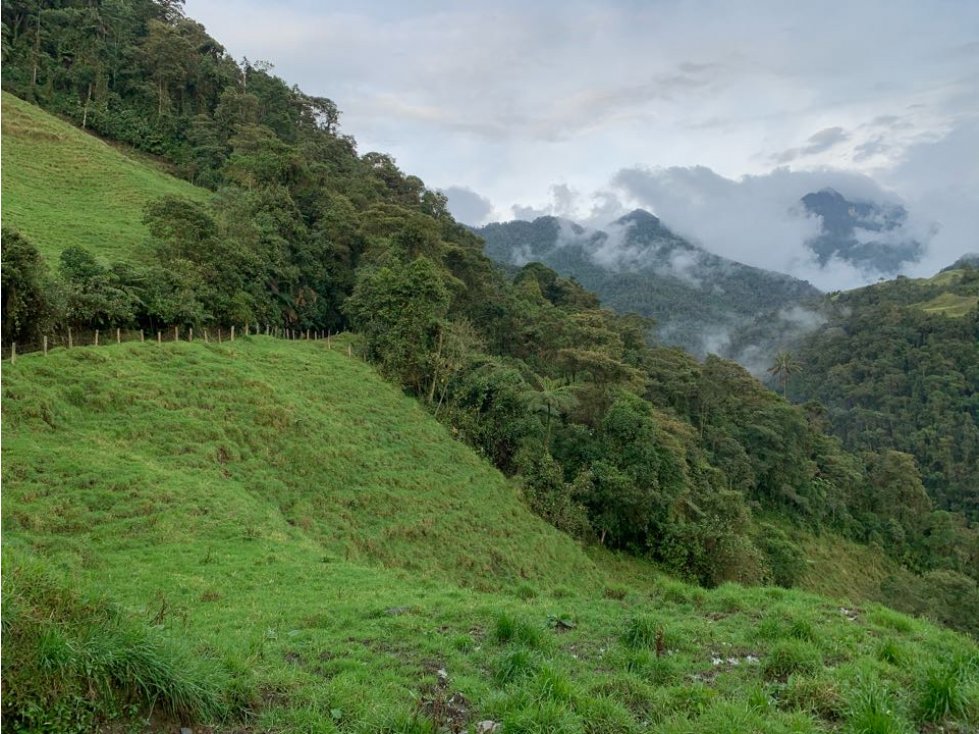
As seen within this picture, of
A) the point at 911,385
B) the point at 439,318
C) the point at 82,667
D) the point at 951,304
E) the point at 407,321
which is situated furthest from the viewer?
the point at 951,304

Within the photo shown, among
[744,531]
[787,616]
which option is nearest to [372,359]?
[744,531]

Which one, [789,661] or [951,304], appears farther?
[951,304]

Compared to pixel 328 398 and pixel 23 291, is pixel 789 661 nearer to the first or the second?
pixel 23 291

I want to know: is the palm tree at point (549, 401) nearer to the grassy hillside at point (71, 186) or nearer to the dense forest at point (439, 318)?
the dense forest at point (439, 318)

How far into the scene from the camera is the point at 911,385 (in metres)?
89.4

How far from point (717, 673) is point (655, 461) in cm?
2591

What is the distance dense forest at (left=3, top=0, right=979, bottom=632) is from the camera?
3086 cm

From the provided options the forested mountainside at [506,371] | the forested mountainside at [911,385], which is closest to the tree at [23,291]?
the forested mountainside at [506,371]

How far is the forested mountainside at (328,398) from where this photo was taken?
8891 millimetres

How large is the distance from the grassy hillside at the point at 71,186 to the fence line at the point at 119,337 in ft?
28.4

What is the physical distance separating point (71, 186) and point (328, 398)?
34572mm

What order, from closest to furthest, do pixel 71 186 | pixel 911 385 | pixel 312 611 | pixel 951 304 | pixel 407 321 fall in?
pixel 312 611, pixel 407 321, pixel 71 186, pixel 911 385, pixel 951 304

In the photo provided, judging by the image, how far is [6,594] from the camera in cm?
464

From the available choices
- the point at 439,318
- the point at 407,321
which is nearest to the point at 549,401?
the point at 439,318
